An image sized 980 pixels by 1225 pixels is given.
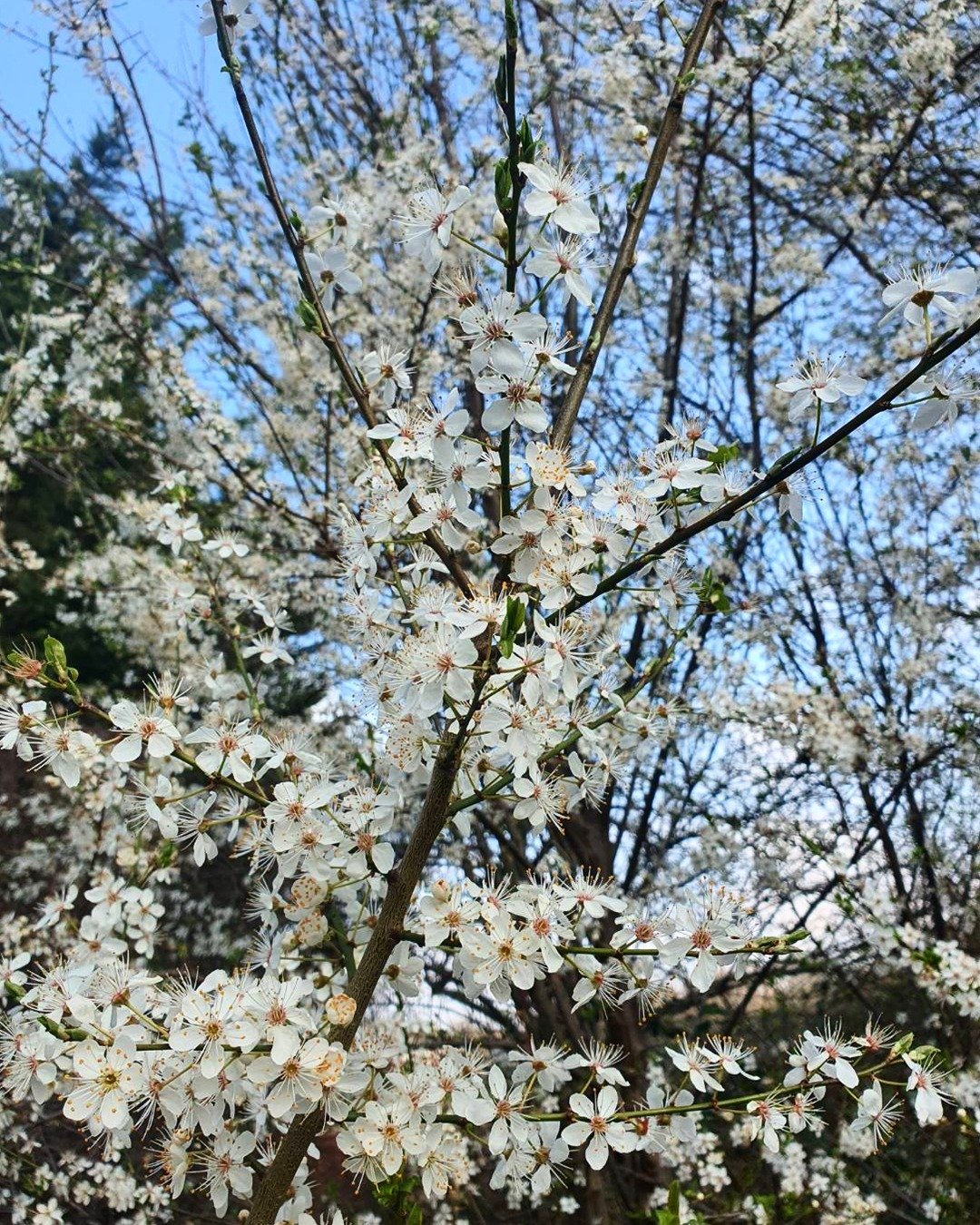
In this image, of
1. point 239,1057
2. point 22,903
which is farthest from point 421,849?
point 22,903

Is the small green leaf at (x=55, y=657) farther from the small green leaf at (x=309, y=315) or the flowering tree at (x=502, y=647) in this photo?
the small green leaf at (x=309, y=315)

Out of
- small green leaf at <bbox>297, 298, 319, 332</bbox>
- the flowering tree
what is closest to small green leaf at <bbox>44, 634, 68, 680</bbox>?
the flowering tree

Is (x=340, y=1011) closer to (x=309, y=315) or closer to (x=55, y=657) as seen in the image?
(x=55, y=657)

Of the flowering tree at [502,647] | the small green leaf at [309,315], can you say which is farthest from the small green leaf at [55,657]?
the small green leaf at [309,315]

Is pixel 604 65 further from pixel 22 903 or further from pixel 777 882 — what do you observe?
pixel 22 903

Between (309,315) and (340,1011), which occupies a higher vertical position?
(309,315)

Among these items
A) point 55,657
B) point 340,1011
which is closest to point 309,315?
point 55,657

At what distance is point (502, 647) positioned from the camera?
4.02 feet

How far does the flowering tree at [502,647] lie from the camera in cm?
137

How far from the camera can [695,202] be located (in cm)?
485

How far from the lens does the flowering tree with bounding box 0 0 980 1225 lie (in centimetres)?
137

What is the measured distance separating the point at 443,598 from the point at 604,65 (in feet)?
15.8

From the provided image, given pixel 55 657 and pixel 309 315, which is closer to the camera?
pixel 55 657

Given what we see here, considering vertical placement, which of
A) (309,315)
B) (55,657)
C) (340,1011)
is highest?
(309,315)
